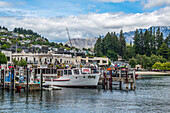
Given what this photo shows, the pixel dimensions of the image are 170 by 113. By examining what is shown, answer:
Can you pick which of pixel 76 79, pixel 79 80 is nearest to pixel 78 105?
pixel 79 80

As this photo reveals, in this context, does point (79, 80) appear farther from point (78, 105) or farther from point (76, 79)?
point (78, 105)

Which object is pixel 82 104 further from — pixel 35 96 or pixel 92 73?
pixel 92 73

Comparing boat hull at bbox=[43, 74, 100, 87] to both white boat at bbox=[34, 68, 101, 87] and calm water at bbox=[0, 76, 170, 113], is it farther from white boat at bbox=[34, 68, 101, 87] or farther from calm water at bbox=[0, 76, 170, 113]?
calm water at bbox=[0, 76, 170, 113]

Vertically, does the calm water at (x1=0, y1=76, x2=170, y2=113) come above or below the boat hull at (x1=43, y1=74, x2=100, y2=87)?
below

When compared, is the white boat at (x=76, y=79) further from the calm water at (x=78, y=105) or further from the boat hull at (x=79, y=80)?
the calm water at (x=78, y=105)

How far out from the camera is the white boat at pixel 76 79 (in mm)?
67062

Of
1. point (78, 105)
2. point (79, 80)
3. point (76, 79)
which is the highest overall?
point (76, 79)

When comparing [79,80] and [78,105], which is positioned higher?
[79,80]

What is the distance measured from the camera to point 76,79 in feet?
222

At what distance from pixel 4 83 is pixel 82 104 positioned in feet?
88.6

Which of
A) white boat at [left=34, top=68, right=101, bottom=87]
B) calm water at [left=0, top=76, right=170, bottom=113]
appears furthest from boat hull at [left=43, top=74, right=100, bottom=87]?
calm water at [left=0, top=76, right=170, bottom=113]

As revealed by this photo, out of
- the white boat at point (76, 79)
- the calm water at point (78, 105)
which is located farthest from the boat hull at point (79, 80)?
the calm water at point (78, 105)

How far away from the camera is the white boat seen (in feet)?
220

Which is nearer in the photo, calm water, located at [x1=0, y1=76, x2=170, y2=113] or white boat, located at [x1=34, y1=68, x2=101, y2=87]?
calm water, located at [x1=0, y1=76, x2=170, y2=113]
